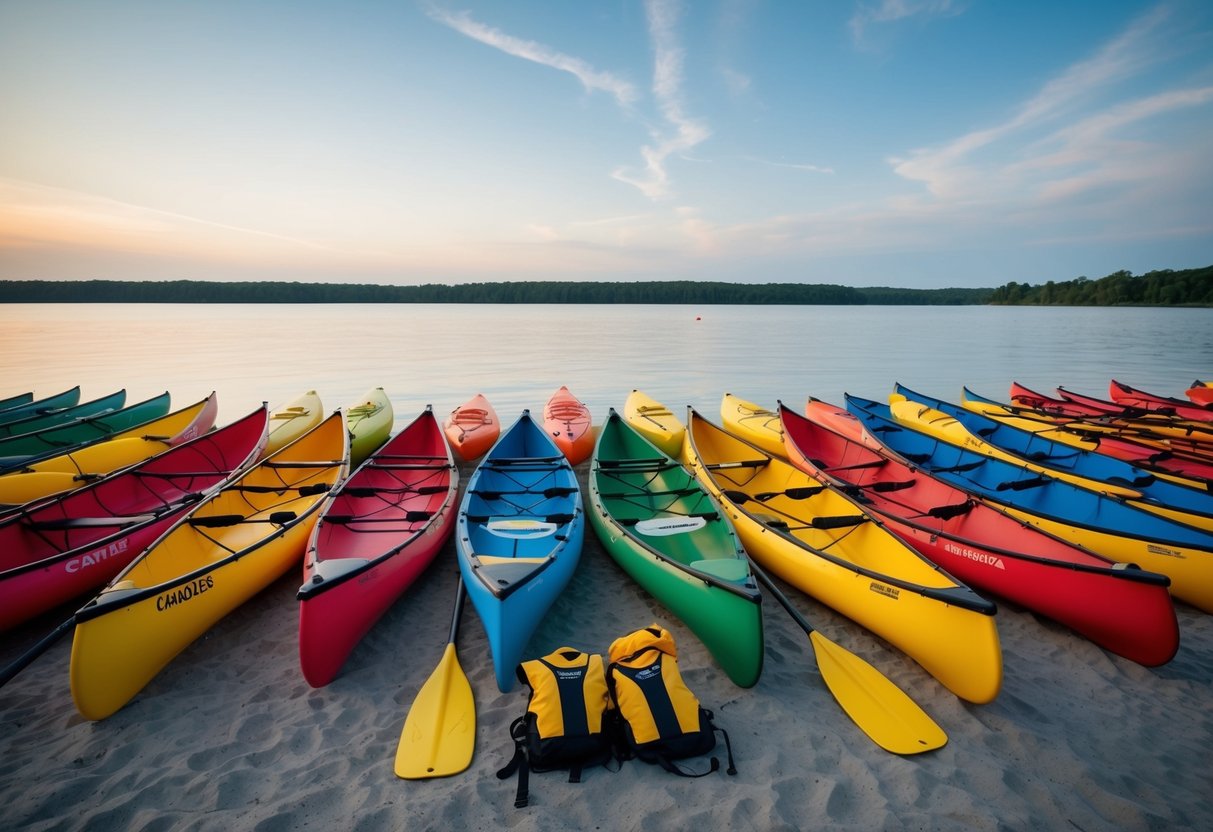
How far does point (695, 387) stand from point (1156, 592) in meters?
14.8

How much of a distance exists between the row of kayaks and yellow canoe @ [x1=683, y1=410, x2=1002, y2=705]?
0.02 metres

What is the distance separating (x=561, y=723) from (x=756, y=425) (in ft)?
25.9

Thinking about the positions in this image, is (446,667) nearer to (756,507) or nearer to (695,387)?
(756,507)

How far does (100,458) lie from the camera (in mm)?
7676

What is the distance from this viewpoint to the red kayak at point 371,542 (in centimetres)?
398

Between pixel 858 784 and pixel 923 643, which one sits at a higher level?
pixel 923 643

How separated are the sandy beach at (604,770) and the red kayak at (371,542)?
379 mm

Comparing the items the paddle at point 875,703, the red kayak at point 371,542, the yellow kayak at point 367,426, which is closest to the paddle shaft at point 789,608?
the paddle at point 875,703

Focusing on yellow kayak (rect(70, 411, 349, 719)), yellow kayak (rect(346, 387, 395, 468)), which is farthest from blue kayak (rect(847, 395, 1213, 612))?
yellow kayak (rect(346, 387, 395, 468))

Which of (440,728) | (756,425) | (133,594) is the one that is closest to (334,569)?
(133,594)

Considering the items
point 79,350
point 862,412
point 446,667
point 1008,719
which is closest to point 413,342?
point 79,350

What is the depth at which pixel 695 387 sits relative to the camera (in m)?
18.6

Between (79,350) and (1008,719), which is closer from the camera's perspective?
(1008,719)

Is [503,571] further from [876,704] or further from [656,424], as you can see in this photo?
[656,424]
